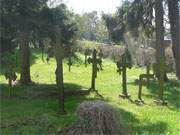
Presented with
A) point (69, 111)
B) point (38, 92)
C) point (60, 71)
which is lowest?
point (69, 111)

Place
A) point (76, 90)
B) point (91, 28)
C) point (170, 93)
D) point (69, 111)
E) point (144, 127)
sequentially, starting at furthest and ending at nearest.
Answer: point (91, 28)
point (170, 93)
point (76, 90)
point (69, 111)
point (144, 127)

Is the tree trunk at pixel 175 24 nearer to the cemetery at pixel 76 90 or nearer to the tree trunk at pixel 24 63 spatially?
the cemetery at pixel 76 90

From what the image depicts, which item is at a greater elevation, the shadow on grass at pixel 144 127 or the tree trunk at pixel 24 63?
the tree trunk at pixel 24 63

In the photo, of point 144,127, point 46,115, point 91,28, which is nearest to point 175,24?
point 46,115

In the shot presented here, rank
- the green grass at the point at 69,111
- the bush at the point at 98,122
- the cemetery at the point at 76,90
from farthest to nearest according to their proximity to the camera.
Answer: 1. the green grass at the point at 69,111
2. the cemetery at the point at 76,90
3. the bush at the point at 98,122

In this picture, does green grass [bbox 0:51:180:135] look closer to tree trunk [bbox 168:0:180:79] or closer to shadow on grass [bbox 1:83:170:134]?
shadow on grass [bbox 1:83:170:134]

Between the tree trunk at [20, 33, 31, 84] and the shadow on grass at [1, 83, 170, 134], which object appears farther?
the tree trunk at [20, 33, 31, 84]

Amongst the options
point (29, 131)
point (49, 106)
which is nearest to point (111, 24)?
point (49, 106)

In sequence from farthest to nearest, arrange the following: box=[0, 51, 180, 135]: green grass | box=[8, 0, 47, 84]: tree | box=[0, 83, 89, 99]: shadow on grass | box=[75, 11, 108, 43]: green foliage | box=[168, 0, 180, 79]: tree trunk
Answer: box=[75, 11, 108, 43]: green foliage → box=[168, 0, 180, 79]: tree trunk → box=[8, 0, 47, 84]: tree → box=[0, 83, 89, 99]: shadow on grass → box=[0, 51, 180, 135]: green grass

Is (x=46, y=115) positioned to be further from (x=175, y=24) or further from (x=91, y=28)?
(x=91, y=28)

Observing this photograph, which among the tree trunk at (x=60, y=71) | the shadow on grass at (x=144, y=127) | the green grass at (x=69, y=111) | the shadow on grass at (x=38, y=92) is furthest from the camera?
the shadow on grass at (x=38, y=92)

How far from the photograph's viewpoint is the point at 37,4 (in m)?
18.0

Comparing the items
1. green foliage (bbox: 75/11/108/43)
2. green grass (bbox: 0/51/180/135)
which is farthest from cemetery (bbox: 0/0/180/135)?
green foliage (bbox: 75/11/108/43)

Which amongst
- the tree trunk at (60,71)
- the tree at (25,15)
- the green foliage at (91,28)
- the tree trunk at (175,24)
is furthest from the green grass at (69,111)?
the green foliage at (91,28)
